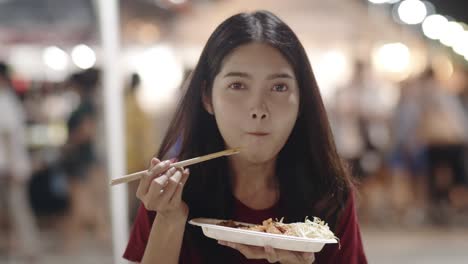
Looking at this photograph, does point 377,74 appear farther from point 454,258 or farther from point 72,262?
point 72,262

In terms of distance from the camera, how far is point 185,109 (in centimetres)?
142

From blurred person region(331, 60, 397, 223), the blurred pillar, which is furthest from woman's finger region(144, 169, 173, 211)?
blurred person region(331, 60, 397, 223)

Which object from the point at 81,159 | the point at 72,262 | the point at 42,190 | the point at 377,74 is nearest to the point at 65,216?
the point at 42,190

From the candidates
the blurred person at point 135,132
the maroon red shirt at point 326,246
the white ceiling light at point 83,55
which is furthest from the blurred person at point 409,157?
the maroon red shirt at point 326,246

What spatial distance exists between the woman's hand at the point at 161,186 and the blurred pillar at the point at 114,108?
1.12 m

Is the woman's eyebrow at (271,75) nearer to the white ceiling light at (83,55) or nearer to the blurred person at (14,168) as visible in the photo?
the blurred person at (14,168)

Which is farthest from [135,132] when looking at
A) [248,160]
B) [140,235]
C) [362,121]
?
[362,121]

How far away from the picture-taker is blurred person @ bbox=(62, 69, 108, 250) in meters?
4.75

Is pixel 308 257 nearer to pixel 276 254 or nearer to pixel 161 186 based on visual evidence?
pixel 276 254

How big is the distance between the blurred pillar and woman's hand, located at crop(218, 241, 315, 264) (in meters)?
1.16

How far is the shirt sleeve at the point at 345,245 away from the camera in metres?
1.42

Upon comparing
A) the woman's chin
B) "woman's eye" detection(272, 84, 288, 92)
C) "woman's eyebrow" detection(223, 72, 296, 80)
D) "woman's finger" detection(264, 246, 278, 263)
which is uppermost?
"woman's eyebrow" detection(223, 72, 296, 80)

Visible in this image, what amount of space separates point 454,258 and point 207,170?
434cm

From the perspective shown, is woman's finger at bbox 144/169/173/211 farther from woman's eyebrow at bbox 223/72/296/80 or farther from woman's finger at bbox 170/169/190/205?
woman's eyebrow at bbox 223/72/296/80
